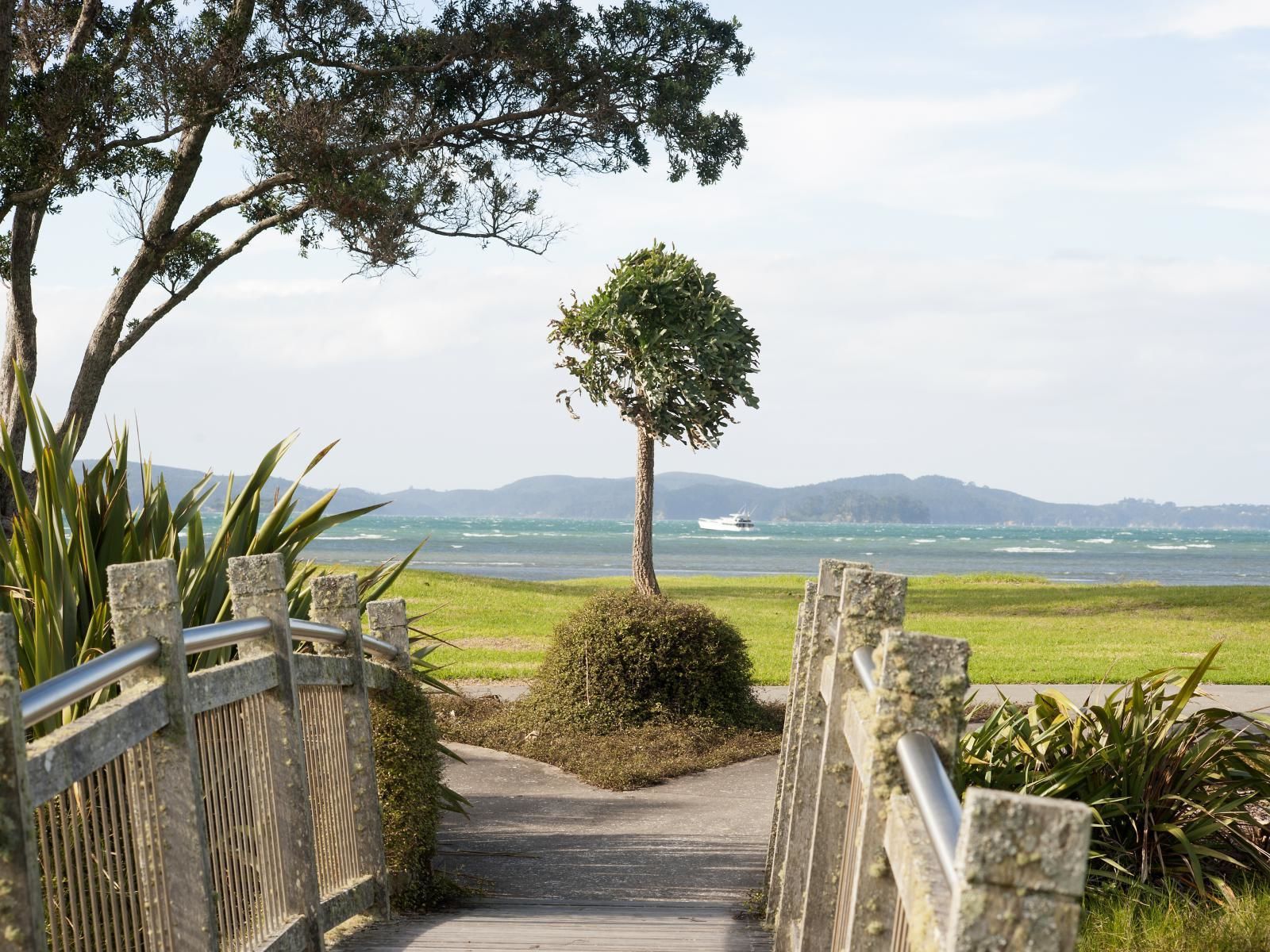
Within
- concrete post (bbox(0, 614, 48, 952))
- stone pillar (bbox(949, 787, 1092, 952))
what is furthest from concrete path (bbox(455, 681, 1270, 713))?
stone pillar (bbox(949, 787, 1092, 952))

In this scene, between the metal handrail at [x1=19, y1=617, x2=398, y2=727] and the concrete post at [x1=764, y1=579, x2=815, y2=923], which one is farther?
the concrete post at [x1=764, y1=579, x2=815, y2=923]

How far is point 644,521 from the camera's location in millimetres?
13391

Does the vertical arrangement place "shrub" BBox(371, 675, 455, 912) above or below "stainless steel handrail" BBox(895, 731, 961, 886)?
below

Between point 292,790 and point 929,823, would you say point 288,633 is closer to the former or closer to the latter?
point 292,790

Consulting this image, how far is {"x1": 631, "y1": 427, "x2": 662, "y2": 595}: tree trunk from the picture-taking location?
12.9 metres

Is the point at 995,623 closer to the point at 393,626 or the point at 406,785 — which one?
the point at 393,626

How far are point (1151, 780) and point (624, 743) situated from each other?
5548 mm

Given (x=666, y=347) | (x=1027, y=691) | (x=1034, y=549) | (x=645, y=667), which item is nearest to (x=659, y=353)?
(x=666, y=347)

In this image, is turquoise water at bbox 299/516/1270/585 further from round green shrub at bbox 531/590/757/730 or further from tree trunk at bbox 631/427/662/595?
round green shrub at bbox 531/590/757/730

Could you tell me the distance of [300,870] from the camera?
4352 mm

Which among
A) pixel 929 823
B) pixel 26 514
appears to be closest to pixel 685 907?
pixel 26 514

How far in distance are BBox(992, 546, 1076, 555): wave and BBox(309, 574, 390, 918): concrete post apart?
3952 inches

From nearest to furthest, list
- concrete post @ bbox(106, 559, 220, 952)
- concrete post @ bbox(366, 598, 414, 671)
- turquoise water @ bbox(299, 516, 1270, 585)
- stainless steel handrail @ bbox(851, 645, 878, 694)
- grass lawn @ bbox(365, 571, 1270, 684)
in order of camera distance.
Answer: stainless steel handrail @ bbox(851, 645, 878, 694) → concrete post @ bbox(106, 559, 220, 952) → concrete post @ bbox(366, 598, 414, 671) → grass lawn @ bbox(365, 571, 1270, 684) → turquoise water @ bbox(299, 516, 1270, 585)

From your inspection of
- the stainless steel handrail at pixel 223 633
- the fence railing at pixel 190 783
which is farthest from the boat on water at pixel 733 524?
the stainless steel handrail at pixel 223 633
